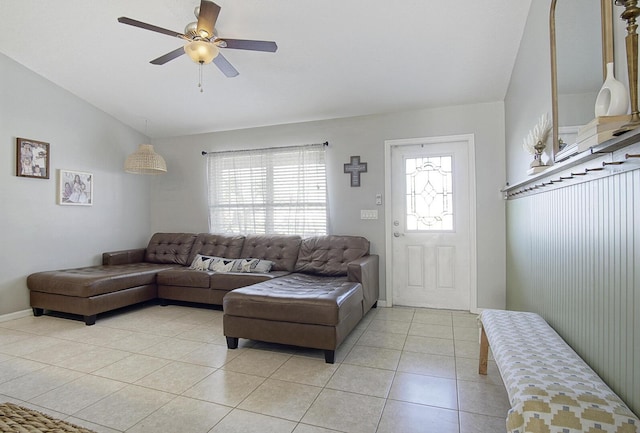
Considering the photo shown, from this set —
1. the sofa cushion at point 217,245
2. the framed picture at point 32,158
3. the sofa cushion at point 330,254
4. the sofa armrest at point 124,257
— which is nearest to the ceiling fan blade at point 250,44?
the sofa cushion at point 330,254

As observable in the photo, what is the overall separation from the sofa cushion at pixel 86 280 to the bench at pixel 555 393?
3745 mm

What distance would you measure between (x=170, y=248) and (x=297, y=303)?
10.1 ft

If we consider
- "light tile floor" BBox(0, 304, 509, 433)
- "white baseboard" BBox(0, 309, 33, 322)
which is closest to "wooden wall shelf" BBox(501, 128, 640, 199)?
"light tile floor" BBox(0, 304, 509, 433)

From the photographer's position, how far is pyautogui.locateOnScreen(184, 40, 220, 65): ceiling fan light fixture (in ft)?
8.10

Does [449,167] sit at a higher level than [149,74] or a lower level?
lower

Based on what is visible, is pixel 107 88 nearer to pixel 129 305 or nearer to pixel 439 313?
pixel 129 305

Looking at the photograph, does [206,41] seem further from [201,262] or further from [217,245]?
[217,245]

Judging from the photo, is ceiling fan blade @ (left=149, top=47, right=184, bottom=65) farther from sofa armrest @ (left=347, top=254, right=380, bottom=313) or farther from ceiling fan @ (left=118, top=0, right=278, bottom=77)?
sofa armrest @ (left=347, top=254, right=380, bottom=313)

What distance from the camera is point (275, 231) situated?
4.69 meters

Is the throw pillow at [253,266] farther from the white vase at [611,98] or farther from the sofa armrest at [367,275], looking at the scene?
the white vase at [611,98]

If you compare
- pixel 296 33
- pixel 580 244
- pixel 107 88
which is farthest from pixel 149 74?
pixel 580 244

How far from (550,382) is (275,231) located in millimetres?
3755

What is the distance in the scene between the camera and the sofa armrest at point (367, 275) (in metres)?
3.29

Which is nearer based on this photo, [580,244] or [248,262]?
[580,244]
